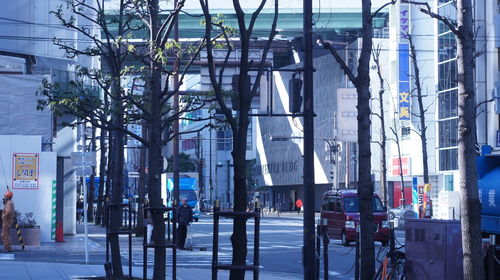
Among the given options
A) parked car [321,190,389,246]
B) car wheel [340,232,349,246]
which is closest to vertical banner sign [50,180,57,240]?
parked car [321,190,389,246]

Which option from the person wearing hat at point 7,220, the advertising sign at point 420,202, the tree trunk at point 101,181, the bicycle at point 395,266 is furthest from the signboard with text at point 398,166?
the bicycle at point 395,266

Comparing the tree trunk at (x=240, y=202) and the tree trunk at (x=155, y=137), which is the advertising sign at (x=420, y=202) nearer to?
the tree trunk at (x=155, y=137)

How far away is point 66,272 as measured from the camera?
74.7 ft

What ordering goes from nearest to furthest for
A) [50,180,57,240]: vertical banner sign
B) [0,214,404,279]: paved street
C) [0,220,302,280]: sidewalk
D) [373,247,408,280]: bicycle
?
[373,247,408,280]: bicycle → [0,220,302,280]: sidewalk → [0,214,404,279]: paved street → [50,180,57,240]: vertical banner sign

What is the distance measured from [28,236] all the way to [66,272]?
13098 mm

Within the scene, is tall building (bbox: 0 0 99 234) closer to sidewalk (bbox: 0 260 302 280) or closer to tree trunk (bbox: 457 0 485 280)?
sidewalk (bbox: 0 260 302 280)

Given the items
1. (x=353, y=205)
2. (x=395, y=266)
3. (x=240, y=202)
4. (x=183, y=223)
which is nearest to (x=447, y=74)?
(x=353, y=205)

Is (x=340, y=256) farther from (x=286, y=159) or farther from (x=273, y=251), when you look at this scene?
(x=286, y=159)

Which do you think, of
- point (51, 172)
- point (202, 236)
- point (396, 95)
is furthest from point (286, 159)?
point (51, 172)

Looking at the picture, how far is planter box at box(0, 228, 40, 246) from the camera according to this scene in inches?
1384

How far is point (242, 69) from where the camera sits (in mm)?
12008

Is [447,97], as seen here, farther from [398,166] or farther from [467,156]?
[467,156]

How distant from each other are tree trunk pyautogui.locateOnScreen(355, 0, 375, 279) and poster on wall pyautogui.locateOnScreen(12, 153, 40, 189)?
947 inches

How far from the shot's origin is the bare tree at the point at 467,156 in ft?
42.5
